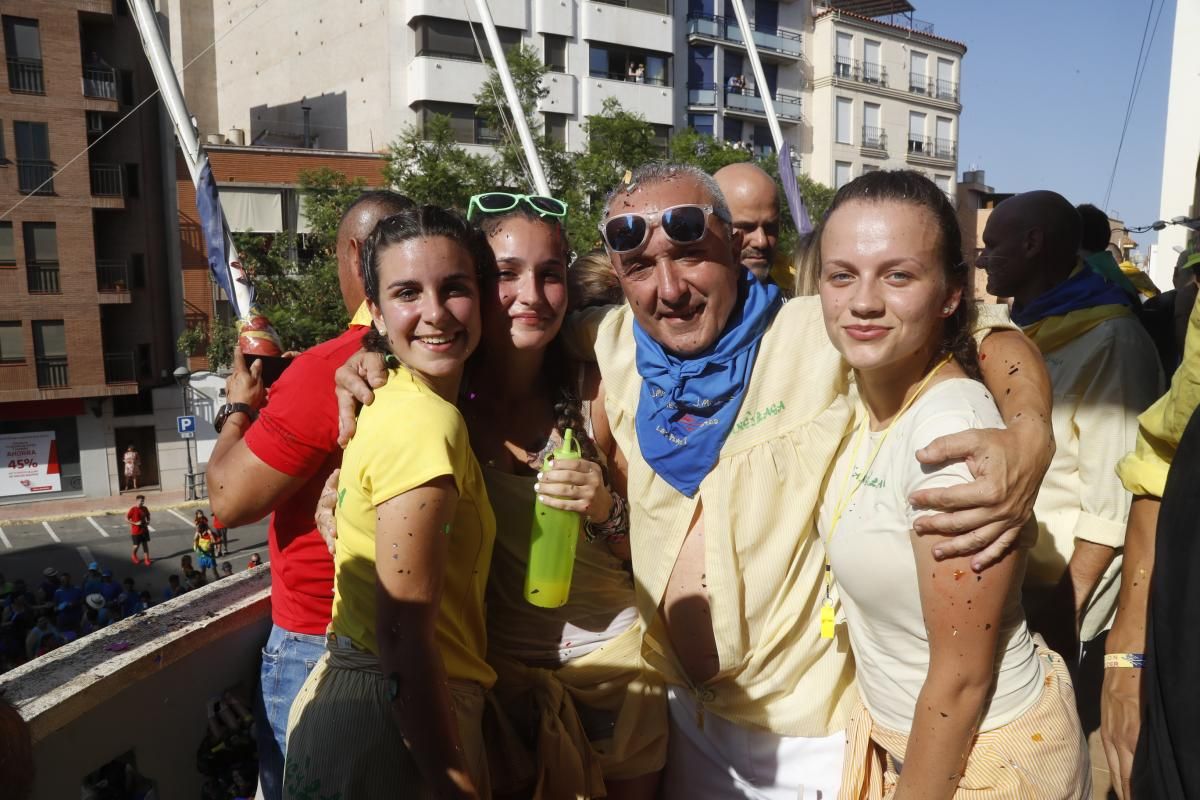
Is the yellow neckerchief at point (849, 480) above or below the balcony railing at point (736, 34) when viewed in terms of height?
below

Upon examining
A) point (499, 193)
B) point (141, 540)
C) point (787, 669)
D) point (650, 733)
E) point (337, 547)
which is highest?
point (499, 193)

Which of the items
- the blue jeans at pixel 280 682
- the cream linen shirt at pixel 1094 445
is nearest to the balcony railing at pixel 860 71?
the cream linen shirt at pixel 1094 445

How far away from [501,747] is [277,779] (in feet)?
3.18

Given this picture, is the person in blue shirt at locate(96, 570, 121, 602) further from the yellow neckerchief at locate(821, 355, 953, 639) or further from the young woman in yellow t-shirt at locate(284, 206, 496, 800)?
the yellow neckerchief at locate(821, 355, 953, 639)

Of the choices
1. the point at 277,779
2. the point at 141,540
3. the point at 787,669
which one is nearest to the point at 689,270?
the point at 787,669

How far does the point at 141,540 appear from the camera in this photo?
61.4 feet

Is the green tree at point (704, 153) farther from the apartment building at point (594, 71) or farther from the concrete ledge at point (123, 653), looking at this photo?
the concrete ledge at point (123, 653)

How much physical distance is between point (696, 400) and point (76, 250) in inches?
1078

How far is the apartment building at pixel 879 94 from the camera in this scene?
37.1 meters

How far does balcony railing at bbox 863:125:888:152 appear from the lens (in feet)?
125

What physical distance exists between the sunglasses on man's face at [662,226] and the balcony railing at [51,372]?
1060 inches

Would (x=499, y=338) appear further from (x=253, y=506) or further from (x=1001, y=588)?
(x=1001, y=588)

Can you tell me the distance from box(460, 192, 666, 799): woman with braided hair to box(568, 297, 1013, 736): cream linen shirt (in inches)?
6.5

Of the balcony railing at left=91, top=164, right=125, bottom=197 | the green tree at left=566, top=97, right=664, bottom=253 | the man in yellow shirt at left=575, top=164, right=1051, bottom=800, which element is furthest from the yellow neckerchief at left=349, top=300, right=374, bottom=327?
the balcony railing at left=91, top=164, right=125, bottom=197
